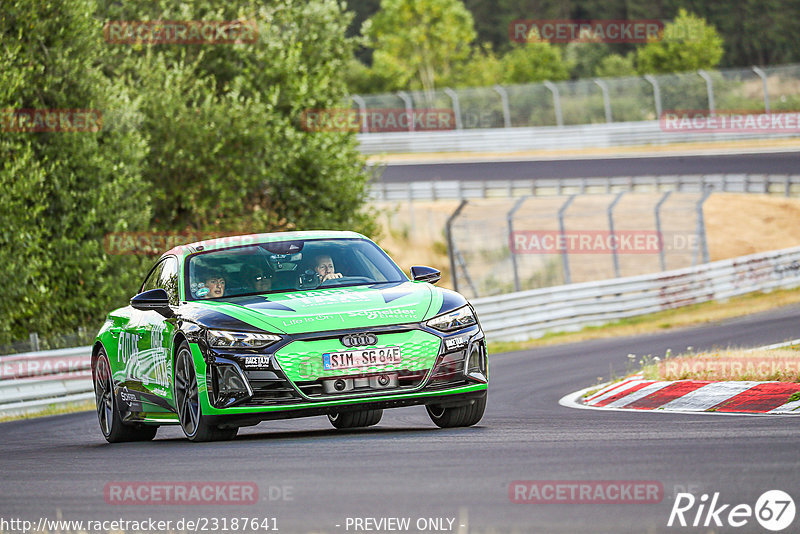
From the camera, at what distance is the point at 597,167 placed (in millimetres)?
45500

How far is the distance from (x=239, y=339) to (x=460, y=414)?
1.83 meters

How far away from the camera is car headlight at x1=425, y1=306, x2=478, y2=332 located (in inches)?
336

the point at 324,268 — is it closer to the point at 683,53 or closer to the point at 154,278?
the point at 154,278

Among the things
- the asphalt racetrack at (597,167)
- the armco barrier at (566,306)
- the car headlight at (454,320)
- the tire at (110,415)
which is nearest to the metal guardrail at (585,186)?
the asphalt racetrack at (597,167)

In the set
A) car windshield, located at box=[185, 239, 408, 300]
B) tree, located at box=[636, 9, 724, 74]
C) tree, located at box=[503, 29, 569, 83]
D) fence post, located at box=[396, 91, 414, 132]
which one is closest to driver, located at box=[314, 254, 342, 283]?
car windshield, located at box=[185, 239, 408, 300]

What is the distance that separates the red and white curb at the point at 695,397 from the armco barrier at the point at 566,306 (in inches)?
336

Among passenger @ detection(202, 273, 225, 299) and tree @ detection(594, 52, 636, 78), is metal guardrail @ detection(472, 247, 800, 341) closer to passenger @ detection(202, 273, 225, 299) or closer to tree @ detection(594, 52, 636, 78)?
passenger @ detection(202, 273, 225, 299)

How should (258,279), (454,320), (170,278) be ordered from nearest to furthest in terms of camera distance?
(454,320), (258,279), (170,278)

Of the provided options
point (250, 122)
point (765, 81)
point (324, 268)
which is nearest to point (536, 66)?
point (765, 81)

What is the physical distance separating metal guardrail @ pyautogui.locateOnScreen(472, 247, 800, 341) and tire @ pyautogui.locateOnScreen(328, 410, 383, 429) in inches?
491

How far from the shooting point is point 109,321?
10.9m

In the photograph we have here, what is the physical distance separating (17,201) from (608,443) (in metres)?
16.3

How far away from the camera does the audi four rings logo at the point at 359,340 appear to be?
8211 mm

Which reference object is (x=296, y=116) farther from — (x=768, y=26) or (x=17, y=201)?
(x=768, y=26)
